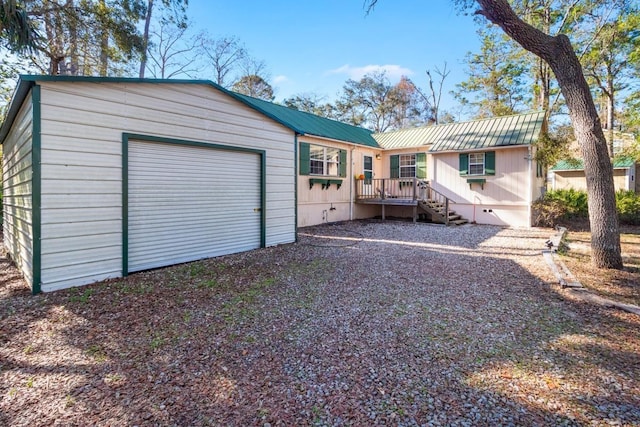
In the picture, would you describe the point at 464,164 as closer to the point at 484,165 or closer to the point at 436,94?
the point at 484,165

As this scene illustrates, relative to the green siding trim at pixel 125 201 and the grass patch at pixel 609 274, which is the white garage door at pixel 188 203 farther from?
the grass patch at pixel 609 274

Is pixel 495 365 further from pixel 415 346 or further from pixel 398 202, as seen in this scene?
pixel 398 202

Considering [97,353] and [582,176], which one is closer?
[97,353]

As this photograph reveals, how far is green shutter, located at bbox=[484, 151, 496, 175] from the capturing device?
11.9 metres

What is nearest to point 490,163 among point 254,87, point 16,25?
point 16,25

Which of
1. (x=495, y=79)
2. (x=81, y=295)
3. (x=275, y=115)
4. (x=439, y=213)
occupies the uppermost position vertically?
(x=495, y=79)

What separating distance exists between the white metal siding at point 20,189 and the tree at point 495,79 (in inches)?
770

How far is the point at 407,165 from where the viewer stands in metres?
14.4

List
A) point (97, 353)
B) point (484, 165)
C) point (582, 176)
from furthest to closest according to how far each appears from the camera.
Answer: point (582, 176), point (484, 165), point (97, 353)

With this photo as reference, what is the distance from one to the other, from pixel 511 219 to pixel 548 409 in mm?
11066

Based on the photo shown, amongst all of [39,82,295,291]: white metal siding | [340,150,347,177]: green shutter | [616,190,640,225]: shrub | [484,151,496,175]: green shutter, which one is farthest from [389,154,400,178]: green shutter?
[39,82,295,291]: white metal siding

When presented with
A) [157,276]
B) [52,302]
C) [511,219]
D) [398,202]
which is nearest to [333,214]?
[398,202]

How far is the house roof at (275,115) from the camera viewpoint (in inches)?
180

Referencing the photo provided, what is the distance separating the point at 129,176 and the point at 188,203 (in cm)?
115
